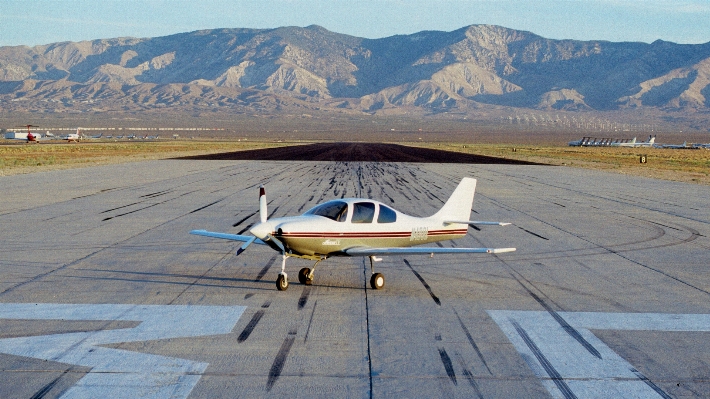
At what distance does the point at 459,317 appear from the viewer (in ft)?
49.0

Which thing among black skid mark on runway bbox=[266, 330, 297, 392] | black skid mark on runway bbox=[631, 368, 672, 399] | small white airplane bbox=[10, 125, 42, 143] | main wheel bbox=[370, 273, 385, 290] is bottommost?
small white airplane bbox=[10, 125, 42, 143]

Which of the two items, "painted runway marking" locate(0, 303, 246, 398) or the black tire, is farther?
the black tire

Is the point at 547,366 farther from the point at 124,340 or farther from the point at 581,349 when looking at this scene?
the point at 124,340

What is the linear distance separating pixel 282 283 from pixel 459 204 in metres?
5.55

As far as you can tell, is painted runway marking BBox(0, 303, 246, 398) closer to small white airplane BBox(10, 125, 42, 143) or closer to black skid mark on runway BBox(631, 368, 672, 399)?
black skid mark on runway BBox(631, 368, 672, 399)

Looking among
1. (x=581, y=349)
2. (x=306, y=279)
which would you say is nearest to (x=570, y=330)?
(x=581, y=349)

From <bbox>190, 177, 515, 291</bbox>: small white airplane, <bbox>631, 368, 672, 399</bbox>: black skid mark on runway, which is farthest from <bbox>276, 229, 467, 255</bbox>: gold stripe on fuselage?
<bbox>631, 368, 672, 399</bbox>: black skid mark on runway

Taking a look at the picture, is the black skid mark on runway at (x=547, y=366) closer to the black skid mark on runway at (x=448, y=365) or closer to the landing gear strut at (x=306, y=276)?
the black skid mark on runway at (x=448, y=365)

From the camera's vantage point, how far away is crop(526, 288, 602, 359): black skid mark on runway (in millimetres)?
12875

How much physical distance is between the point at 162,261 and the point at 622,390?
13377 millimetres

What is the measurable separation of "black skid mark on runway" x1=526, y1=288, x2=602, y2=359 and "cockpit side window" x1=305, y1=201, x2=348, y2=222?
472cm

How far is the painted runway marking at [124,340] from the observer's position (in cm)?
1084

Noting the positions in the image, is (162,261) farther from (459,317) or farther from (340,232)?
(459,317)

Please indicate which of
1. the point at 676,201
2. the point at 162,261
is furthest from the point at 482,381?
the point at 676,201
